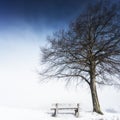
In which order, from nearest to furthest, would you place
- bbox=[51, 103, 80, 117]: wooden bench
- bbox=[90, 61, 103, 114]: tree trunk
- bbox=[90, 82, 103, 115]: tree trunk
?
bbox=[51, 103, 80, 117]: wooden bench
bbox=[90, 82, 103, 115]: tree trunk
bbox=[90, 61, 103, 114]: tree trunk

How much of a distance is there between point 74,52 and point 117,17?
21.4 ft

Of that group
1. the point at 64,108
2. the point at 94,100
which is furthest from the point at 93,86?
the point at 64,108

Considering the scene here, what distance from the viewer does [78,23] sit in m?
23.6

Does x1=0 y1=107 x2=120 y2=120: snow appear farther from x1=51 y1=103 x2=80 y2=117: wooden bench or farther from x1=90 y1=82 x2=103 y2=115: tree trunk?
x1=90 y1=82 x2=103 y2=115: tree trunk

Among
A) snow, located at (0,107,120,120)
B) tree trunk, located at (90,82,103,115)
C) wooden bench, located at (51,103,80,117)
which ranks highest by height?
tree trunk, located at (90,82,103,115)

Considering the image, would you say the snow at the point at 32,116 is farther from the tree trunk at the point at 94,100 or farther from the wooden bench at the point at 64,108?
the tree trunk at the point at 94,100

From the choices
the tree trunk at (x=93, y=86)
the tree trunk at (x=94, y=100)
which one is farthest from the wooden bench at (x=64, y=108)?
the tree trunk at (x=93, y=86)

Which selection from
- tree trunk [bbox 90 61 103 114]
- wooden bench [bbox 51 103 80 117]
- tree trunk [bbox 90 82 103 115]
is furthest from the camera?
tree trunk [bbox 90 61 103 114]

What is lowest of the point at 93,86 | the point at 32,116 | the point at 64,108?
the point at 32,116

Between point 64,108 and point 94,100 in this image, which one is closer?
point 64,108

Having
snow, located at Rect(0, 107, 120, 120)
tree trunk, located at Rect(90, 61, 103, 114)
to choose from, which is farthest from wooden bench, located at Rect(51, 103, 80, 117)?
tree trunk, located at Rect(90, 61, 103, 114)

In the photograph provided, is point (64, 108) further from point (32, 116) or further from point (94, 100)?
point (94, 100)

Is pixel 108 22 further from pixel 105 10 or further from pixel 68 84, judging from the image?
pixel 68 84

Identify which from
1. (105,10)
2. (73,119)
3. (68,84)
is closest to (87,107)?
(68,84)
